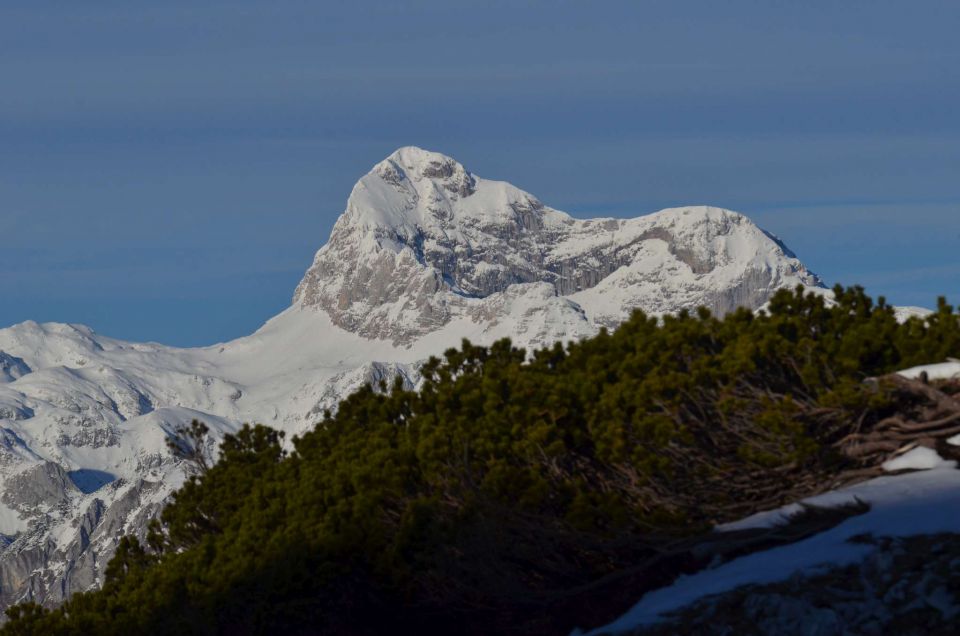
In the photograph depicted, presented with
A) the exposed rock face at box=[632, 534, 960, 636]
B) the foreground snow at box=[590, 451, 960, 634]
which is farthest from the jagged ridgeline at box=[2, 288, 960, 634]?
the exposed rock face at box=[632, 534, 960, 636]

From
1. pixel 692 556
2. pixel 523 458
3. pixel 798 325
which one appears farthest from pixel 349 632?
pixel 798 325

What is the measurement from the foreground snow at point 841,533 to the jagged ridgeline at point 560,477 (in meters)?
0.86

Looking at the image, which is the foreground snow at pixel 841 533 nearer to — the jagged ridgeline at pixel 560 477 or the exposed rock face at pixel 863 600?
the exposed rock face at pixel 863 600

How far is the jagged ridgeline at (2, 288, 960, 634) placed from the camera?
3170 cm

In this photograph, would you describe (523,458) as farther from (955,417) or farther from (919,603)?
(919,603)

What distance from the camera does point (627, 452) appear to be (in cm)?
3403

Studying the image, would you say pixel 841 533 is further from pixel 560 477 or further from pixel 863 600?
pixel 560 477

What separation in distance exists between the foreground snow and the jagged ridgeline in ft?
2.83

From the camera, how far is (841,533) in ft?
92.3

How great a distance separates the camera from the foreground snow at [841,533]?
90.1 ft

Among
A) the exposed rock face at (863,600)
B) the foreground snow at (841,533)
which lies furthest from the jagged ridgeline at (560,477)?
the exposed rock face at (863,600)

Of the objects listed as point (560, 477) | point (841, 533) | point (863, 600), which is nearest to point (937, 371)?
point (841, 533)

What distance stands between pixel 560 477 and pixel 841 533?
819 cm

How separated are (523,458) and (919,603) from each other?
11.7m
